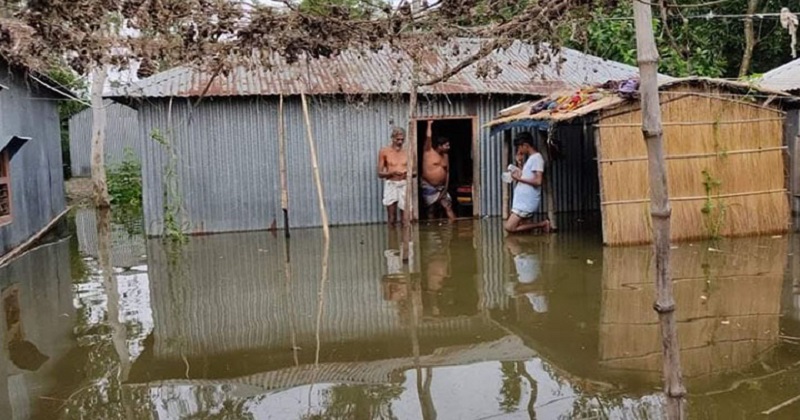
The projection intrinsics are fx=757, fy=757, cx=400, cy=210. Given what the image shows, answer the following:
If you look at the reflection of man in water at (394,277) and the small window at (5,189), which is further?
the small window at (5,189)

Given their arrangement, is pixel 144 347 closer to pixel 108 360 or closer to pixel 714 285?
pixel 108 360

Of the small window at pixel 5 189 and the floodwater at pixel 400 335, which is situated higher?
the small window at pixel 5 189

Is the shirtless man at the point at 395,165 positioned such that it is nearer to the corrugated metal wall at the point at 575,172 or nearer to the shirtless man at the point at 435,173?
the shirtless man at the point at 435,173

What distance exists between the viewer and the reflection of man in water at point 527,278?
7.01m

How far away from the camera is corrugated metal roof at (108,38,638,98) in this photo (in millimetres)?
12222

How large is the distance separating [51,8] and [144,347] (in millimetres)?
3118

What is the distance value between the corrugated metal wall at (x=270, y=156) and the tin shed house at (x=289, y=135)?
0.7 inches

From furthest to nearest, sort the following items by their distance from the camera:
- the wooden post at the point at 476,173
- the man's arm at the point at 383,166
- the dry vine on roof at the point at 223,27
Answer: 1. the wooden post at the point at 476,173
2. the man's arm at the point at 383,166
3. the dry vine on roof at the point at 223,27

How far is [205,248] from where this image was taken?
36.4ft

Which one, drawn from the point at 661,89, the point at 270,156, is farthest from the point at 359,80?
the point at 661,89

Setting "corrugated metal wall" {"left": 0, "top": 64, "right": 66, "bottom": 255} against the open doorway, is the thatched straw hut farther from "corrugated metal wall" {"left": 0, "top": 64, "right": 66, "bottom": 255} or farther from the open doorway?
"corrugated metal wall" {"left": 0, "top": 64, "right": 66, "bottom": 255}

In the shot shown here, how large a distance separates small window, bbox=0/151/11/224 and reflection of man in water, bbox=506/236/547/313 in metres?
6.63

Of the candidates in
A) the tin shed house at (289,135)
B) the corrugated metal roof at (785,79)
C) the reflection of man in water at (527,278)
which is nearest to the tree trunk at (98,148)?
the tin shed house at (289,135)

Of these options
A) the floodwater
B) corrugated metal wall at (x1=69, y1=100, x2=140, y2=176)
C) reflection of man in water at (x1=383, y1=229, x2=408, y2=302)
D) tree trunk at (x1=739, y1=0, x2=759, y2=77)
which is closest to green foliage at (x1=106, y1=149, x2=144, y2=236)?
corrugated metal wall at (x1=69, y1=100, x2=140, y2=176)
